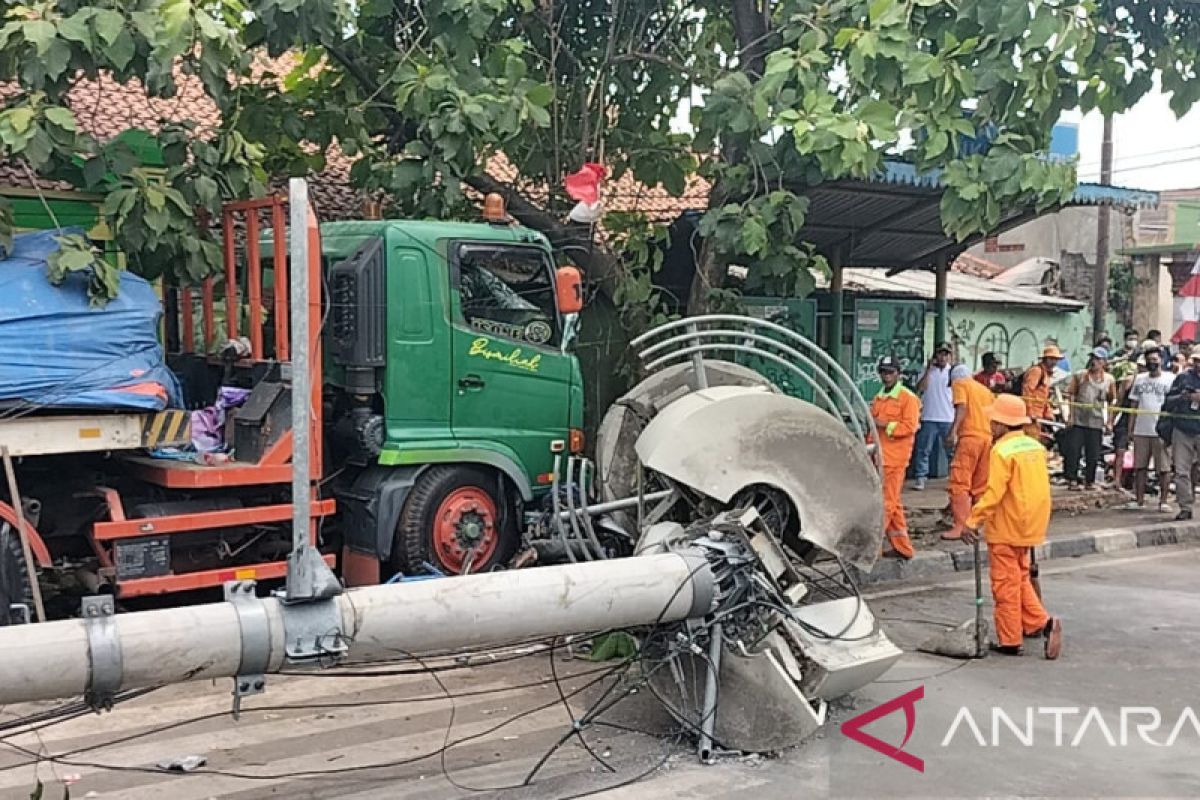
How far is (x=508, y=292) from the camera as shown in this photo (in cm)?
751

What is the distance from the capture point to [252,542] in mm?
6883

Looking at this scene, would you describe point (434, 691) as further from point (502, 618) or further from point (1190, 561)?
point (1190, 561)

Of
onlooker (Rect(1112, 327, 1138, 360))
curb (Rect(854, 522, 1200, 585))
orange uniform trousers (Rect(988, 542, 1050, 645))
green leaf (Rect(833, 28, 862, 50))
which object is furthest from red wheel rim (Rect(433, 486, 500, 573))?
onlooker (Rect(1112, 327, 1138, 360))

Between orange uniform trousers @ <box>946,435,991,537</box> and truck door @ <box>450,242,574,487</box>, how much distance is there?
3.97 metres

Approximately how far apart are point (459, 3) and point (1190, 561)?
769cm

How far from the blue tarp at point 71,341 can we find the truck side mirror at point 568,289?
244cm

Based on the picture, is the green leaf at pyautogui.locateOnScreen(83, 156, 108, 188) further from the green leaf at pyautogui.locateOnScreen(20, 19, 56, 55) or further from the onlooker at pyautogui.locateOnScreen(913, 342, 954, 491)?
the onlooker at pyautogui.locateOnScreen(913, 342, 954, 491)

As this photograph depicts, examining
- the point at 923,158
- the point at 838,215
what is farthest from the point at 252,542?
the point at 838,215

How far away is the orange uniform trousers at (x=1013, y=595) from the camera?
668 centimetres

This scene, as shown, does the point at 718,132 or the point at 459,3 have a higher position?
the point at 459,3

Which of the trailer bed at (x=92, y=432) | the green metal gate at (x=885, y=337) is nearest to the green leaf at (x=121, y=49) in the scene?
the trailer bed at (x=92, y=432)

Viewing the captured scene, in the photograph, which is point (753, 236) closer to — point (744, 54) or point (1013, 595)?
point (744, 54)

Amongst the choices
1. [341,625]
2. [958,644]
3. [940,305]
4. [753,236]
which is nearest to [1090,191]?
[940,305]

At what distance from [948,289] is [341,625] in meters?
14.3
